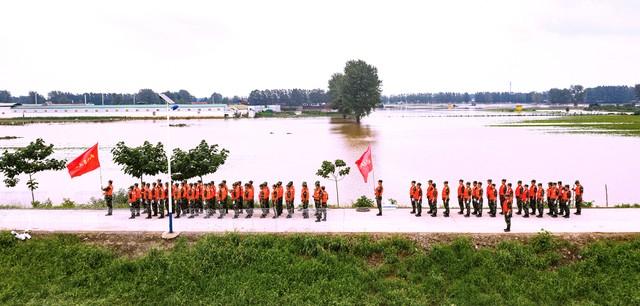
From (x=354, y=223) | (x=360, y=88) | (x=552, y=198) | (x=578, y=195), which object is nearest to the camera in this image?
(x=354, y=223)

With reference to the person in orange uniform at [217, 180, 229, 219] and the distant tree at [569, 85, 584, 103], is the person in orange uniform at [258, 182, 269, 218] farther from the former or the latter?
the distant tree at [569, 85, 584, 103]

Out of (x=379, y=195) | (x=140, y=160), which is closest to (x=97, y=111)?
(x=140, y=160)

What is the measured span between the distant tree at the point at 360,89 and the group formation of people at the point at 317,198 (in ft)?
233

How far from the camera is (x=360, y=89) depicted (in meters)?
88.2

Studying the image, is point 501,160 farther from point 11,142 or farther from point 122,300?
point 11,142

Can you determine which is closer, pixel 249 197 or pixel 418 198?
pixel 418 198

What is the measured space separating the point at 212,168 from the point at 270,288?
38.2 ft

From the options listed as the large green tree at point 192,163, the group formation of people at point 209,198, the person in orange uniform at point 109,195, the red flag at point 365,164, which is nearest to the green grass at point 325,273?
the group formation of people at point 209,198

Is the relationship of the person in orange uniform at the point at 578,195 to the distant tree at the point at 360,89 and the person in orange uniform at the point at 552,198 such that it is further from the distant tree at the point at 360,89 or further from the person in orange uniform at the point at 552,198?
the distant tree at the point at 360,89

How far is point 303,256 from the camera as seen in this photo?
13039 mm

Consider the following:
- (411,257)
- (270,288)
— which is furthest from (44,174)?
(411,257)

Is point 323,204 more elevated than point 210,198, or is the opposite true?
point 210,198

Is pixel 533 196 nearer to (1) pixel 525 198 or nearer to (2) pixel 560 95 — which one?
(1) pixel 525 198

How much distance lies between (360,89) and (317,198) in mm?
73841
